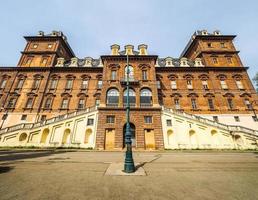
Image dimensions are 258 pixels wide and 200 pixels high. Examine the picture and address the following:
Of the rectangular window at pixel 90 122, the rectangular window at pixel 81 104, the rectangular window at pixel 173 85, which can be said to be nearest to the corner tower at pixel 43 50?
the rectangular window at pixel 81 104

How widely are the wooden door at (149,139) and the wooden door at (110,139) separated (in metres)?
4.96

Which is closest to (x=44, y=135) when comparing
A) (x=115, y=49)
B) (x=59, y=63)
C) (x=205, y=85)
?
(x=59, y=63)

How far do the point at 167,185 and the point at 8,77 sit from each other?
1457 inches

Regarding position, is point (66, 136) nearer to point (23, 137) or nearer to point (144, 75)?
point (23, 137)

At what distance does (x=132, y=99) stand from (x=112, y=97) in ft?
11.4

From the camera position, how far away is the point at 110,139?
19.9m

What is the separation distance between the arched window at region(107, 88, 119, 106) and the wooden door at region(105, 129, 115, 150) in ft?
15.0

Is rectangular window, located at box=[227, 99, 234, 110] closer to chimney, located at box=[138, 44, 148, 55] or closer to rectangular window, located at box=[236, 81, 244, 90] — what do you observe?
rectangular window, located at box=[236, 81, 244, 90]

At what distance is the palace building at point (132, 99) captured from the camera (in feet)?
65.2

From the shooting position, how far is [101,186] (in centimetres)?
462

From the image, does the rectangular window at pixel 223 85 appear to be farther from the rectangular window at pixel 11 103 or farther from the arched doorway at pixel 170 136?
the rectangular window at pixel 11 103

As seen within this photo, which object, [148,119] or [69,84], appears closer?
[148,119]

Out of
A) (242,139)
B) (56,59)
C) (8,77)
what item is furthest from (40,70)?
(242,139)

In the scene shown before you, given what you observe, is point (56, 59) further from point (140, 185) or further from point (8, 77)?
point (140, 185)
